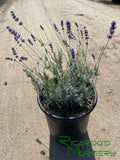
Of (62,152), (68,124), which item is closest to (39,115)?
(62,152)

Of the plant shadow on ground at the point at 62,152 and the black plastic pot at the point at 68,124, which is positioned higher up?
the black plastic pot at the point at 68,124

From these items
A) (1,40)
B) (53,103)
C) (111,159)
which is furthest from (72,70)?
(1,40)

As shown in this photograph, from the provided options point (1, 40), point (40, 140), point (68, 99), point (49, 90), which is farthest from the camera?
point (1, 40)

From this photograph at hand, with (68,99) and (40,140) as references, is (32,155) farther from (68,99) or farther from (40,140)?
(68,99)

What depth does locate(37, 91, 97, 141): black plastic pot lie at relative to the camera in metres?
1.83

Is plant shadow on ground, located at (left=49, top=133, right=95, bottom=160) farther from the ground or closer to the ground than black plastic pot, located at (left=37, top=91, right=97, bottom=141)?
closer to the ground

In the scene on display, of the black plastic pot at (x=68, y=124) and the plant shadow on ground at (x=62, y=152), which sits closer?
the black plastic pot at (x=68, y=124)

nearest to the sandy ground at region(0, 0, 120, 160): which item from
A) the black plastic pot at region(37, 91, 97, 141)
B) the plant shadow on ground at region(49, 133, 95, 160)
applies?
the plant shadow on ground at region(49, 133, 95, 160)

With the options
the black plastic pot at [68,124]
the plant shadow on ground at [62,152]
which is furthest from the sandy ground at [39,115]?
the black plastic pot at [68,124]

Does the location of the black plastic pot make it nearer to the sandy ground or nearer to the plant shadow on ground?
the plant shadow on ground

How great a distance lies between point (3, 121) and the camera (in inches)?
107

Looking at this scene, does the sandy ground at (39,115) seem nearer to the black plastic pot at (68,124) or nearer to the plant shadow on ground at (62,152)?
the plant shadow on ground at (62,152)

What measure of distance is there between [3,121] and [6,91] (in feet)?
2.55

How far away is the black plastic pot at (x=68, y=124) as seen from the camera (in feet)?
6.02
